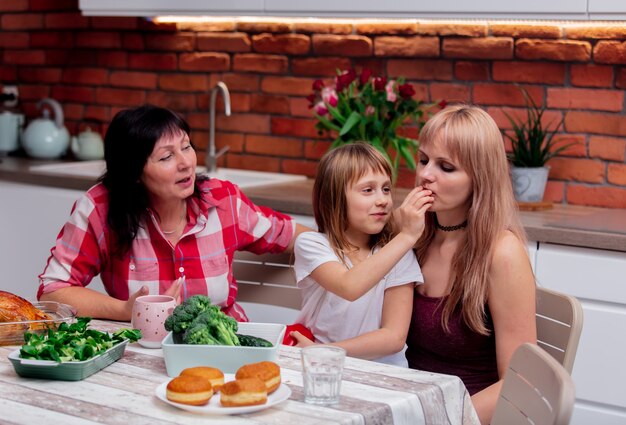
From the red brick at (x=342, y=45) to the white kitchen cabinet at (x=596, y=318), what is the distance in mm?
1175

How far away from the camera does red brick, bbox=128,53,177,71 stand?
13.8 ft

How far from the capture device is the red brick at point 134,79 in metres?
4.29

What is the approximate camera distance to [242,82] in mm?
4051

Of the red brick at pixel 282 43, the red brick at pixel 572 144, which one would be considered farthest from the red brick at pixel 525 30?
the red brick at pixel 282 43

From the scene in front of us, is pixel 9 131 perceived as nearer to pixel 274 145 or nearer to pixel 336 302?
pixel 274 145

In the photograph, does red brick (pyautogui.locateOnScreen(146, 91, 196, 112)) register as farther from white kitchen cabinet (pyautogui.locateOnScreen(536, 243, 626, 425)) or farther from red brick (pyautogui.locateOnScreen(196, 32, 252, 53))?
white kitchen cabinet (pyautogui.locateOnScreen(536, 243, 626, 425))

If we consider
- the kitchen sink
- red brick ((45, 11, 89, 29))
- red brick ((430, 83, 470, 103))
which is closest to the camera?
red brick ((430, 83, 470, 103))

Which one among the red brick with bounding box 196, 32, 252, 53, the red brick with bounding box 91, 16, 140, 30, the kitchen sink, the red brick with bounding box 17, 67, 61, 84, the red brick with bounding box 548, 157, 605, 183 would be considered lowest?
the kitchen sink

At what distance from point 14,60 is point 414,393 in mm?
3593

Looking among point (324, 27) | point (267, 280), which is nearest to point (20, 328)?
point (267, 280)

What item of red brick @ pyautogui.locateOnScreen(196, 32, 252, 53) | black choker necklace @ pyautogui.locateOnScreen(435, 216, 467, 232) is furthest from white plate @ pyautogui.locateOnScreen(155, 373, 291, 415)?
red brick @ pyautogui.locateOnScreen(196, 32, 252, 53)

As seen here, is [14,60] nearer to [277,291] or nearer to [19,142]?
[19,142]

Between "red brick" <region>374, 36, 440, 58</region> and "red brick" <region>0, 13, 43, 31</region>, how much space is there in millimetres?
1754

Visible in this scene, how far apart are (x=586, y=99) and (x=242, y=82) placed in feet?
4.66
